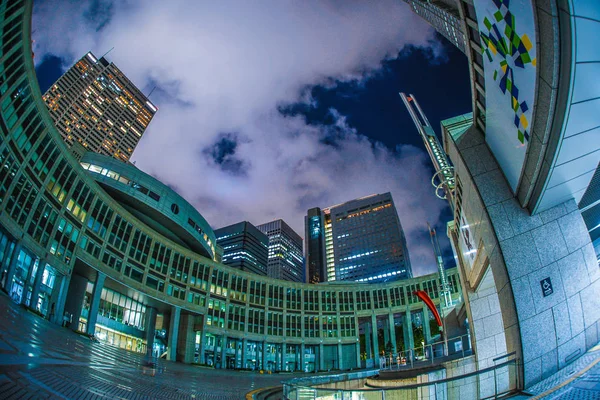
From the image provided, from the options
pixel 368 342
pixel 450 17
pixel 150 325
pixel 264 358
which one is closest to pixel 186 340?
pixel 150 325

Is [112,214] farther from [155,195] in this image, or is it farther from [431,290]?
[431,290]

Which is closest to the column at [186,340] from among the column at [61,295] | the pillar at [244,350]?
the pillar at [244,350]

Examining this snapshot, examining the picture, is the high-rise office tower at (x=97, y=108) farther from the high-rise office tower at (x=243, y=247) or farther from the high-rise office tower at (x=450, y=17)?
the high-rise office tower at (x=450, y=17)

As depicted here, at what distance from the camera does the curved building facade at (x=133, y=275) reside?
94.0 feet

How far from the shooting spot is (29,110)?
98.5 feet

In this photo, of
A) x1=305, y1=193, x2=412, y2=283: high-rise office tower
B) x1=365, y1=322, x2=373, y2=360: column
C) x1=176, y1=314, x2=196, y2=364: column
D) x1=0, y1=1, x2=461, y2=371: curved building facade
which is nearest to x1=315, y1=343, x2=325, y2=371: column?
x1=0, y1=1, x2=461, y2=371: curved building facade

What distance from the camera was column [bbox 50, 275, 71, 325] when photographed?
32934 millimetres

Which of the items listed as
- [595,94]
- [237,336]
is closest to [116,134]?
[237,336]

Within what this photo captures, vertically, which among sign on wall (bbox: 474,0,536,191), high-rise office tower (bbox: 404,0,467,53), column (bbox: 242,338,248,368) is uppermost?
high-rise office tower (bbox: 404,0,467,53)

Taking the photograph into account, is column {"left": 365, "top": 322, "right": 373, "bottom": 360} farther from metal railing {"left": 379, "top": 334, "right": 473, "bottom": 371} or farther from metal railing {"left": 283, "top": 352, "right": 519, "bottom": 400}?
metal railing {"left": 283, "top": 352, "right": 519, "bottom": 400}

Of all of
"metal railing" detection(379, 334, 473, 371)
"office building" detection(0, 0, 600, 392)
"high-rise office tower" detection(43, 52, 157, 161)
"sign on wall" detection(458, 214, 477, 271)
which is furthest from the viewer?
"high-rise office tower" detection(43, 52, 157, 161)

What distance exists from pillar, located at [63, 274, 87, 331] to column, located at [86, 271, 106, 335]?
124 centimetres

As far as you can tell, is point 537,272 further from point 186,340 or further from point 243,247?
point 243,247

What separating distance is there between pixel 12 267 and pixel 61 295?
8420 mm
